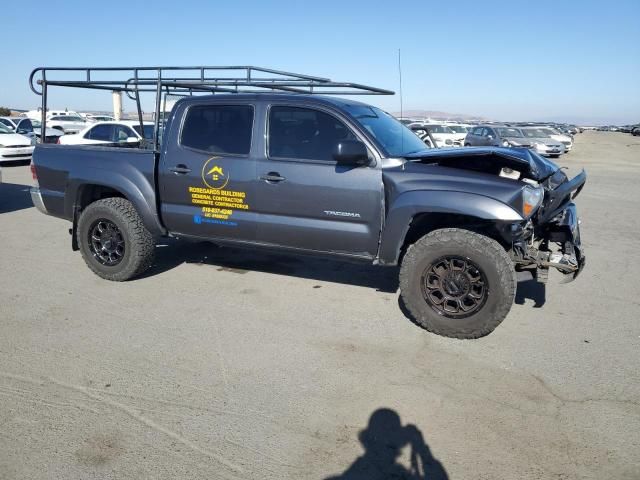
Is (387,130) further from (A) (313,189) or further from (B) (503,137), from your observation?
(B) (503,137)

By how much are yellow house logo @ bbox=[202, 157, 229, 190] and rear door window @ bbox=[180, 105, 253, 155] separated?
0.48 ft

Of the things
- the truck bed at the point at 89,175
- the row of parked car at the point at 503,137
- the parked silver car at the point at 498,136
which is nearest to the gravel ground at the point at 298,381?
the truck bed at the point at 89,175

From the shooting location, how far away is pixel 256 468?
102 inches

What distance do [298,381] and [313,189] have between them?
66.4 inches

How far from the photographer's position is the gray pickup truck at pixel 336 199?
3979 millimetres

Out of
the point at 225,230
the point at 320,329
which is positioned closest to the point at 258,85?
the point at 225,230

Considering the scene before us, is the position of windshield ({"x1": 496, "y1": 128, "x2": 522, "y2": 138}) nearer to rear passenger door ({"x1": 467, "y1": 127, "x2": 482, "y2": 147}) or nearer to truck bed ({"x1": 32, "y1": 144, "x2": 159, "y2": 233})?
rear passenger door ({"x1": 467, "y1": 127, "x2": 482, "y2": 147})

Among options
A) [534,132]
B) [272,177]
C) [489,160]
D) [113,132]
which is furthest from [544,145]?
[272,177]

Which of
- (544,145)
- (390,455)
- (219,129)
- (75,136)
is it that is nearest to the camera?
(390,455)

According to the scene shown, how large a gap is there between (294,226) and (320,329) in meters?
0.94

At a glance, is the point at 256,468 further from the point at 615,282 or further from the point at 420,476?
the point at 615,282

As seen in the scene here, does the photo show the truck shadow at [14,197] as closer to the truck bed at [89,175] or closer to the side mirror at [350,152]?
the truck bed at [89,175]

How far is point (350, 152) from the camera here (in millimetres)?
4020

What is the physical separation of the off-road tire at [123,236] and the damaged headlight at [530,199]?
360cm
